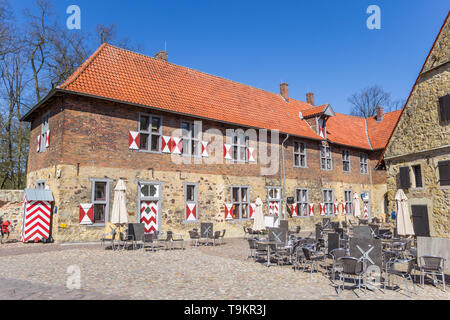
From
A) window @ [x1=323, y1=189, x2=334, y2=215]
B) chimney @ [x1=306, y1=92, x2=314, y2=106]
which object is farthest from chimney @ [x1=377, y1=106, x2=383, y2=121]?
window @ [x1=323, y1=189, x2=334, y2=215]

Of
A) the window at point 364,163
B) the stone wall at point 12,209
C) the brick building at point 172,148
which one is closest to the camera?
the brick building at point 172,148

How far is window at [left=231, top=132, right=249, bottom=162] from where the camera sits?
1738 centimetres

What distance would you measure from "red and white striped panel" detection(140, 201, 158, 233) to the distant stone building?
414 inches

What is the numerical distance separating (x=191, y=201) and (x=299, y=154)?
8.36m

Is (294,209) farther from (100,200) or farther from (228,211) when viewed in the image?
(100,200)

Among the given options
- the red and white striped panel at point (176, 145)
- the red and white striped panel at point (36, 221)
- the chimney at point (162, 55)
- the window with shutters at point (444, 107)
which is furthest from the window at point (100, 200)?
the window with shutters at point (444, 107)

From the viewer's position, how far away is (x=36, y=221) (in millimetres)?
12477

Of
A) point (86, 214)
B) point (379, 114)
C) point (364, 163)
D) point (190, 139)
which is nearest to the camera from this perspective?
point (86, 214)

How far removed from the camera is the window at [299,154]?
2039cm

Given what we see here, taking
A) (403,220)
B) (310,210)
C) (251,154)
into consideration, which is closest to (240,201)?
(251,154)

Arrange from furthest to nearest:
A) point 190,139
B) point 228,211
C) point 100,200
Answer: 1. point 228,211
2. point 190,139
3. point 100,200

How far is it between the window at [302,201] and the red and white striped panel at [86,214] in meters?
11.8

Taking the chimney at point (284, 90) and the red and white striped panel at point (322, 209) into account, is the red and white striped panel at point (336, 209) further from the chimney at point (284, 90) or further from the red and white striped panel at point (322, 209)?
the chimney at point (284, 90)

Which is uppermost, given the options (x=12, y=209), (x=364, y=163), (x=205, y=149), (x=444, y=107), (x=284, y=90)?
(x=284, y=90)
